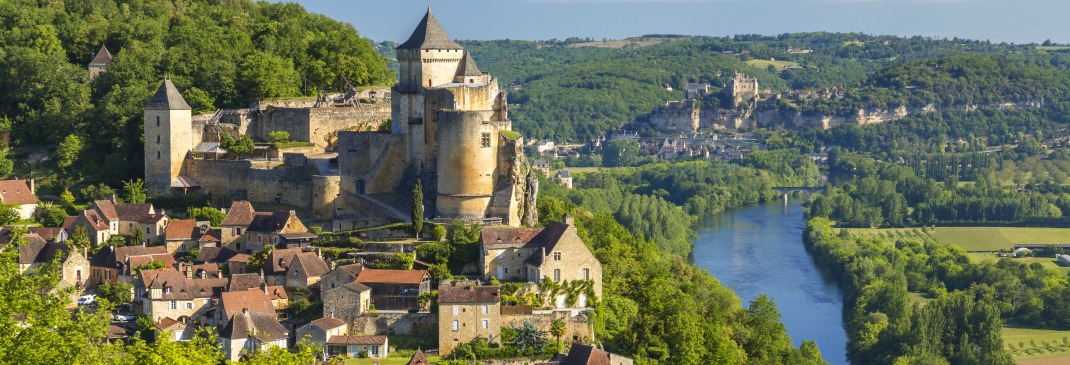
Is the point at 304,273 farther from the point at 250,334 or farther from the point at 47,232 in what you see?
the point at 47,232

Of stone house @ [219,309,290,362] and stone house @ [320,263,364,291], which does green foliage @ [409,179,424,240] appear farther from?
stone house @ [219,309,290,362]

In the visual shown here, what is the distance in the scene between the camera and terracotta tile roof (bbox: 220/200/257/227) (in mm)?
44344

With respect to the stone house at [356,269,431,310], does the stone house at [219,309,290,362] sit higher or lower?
lower

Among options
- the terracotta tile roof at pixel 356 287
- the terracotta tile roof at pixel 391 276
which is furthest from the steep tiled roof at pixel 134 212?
the terracotta tile roof at pixel 356 287

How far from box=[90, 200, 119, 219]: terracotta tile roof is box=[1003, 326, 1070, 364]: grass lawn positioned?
122 ft

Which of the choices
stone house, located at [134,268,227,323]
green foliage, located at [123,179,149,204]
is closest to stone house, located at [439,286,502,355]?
stone house, located at [134,268,227,323]

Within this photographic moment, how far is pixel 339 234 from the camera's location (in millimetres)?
43625

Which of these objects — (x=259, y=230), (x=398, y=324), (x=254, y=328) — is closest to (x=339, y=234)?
(x=259, y=230)

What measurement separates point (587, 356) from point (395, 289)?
6.15 metres

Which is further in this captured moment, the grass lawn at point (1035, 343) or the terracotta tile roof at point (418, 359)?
the grass lawn at point (1035, 343)

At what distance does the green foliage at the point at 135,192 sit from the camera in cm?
4790

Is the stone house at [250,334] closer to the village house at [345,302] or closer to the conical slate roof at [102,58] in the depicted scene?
the village house at [345,302]

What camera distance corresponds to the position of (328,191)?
45938 mm

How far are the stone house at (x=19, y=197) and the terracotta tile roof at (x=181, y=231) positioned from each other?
228 inches
